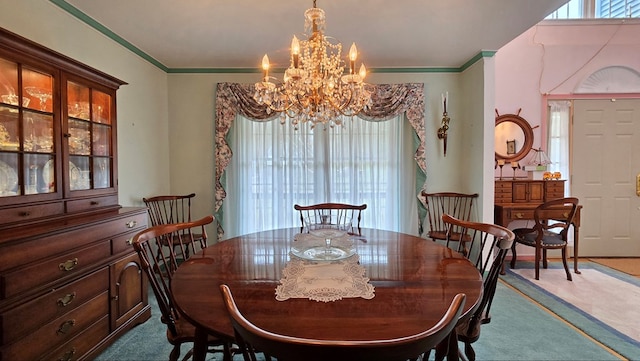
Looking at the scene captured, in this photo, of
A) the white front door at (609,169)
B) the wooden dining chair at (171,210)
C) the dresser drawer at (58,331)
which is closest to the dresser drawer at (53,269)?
the dresser drawer at (58,331)

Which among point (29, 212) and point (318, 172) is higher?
point (318, 172)

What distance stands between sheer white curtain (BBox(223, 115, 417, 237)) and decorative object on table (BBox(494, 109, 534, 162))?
1.18m

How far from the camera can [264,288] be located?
1125 mm

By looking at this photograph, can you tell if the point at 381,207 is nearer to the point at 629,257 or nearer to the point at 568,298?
the point at 568,298

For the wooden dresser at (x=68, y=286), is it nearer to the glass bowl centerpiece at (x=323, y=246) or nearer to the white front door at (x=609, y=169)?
the glass bowl centerpiece at (x=323, y=246)

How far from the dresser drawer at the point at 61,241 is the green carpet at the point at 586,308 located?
11.2 ft

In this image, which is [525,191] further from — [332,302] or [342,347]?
[342,347]

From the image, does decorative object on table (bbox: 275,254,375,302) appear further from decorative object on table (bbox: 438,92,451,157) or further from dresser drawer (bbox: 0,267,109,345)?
decorative object on table (bbox: 438,92,451,157)

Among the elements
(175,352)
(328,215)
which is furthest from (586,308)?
(175,352)

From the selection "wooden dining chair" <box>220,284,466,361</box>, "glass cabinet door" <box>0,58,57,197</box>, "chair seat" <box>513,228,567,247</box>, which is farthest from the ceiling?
"wooden dining chair" <box>220,284,466,361</box>

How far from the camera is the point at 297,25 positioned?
2510 millimetres

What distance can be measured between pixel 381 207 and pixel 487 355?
1.90 m

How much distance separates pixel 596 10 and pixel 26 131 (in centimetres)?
632

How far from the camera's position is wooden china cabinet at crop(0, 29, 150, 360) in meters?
1.45
